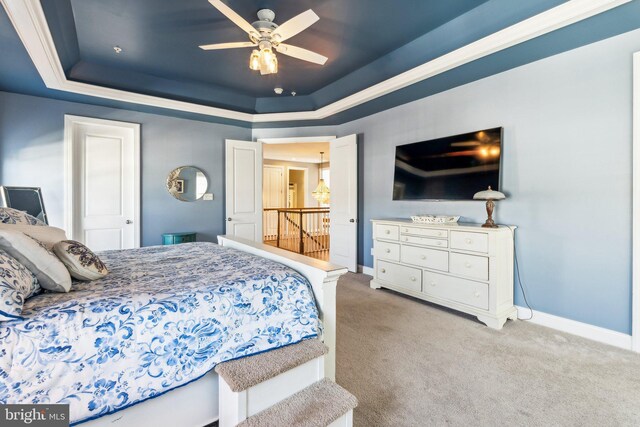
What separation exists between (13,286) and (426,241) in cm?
313

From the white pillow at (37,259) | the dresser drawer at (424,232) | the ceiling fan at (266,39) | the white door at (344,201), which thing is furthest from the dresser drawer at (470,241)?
the white pillow at (37,259)

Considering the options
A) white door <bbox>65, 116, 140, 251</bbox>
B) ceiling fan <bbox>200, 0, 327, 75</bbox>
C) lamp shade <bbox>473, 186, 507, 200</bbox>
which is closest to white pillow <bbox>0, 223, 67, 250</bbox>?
ceiling fan <bbox>200, 0, 327, 75</bbox>

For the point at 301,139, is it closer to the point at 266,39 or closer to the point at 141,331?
the point at 266,39

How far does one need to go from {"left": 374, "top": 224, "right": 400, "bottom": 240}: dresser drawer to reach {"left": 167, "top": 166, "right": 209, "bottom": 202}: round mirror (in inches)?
116

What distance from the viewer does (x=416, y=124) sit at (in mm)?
3855

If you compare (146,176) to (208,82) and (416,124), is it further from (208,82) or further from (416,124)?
(416,124)

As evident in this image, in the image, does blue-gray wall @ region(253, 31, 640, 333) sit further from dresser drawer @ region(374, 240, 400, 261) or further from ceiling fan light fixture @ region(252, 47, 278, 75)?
ceiling fan light fixture @ region(252, 47, 278, 75)

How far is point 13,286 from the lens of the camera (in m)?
1.08

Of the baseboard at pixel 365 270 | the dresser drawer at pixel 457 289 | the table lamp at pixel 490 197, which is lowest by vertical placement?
the baseboard at pixel 365 270

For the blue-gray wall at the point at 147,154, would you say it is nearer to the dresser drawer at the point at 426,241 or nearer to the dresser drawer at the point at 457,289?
the dresser drawer at the point at 426,241

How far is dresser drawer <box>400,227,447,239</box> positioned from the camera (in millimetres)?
3025

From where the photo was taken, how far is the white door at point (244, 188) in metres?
4.90

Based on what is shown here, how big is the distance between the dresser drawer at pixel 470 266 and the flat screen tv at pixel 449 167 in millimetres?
728

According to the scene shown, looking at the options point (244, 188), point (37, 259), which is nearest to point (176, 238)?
point (244, 188)
